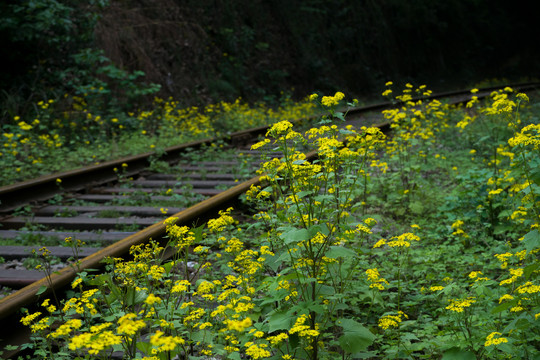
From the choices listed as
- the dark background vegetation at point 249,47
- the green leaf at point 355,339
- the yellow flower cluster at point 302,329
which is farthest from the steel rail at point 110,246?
the dark background vegetation at point 249,47

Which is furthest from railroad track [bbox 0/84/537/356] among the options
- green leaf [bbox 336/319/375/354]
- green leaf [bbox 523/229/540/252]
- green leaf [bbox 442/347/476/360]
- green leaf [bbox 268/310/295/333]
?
green leaf [bbox 523/229/540/252]

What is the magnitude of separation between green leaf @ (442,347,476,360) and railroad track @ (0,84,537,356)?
7.01 ft

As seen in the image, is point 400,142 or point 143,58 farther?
point 143,58

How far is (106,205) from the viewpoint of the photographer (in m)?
5.81

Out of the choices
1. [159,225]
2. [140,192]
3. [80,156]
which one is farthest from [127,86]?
[159,225]

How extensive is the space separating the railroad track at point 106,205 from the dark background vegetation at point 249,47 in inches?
148

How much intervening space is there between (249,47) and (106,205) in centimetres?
1299

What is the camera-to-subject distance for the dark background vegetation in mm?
10492

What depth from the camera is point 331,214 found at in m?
2.99

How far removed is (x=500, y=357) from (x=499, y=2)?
36826 millimetres

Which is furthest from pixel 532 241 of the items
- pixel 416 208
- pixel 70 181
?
pixel 70 181

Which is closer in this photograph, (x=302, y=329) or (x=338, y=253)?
(x=302, y=329)

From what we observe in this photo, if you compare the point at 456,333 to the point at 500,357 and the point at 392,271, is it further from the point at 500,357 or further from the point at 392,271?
the point at 392,271

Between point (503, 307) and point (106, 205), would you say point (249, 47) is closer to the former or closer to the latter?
point (106, 205)
